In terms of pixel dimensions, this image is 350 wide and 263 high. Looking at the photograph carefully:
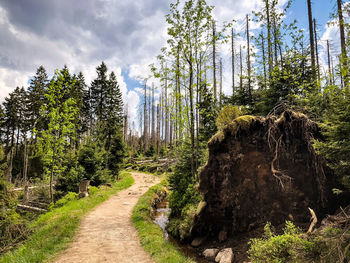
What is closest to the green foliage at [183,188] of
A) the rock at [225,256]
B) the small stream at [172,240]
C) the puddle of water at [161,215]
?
the puddle of water at [161,215]

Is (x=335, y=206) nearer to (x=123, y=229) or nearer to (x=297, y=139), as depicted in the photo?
(x=297, y=139)

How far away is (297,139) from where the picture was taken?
5672 mm

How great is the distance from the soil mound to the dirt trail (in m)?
2.37

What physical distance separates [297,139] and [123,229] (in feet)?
21.8

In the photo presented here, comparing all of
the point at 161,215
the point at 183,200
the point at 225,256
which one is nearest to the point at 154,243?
the point at 225,256

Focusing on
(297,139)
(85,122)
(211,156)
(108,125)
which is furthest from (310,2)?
(85,122)

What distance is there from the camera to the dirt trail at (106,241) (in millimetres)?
4783

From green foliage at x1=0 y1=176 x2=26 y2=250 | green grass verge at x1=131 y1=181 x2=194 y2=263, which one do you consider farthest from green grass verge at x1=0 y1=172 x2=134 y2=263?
green grass verge at x1=131 y1=181 x2=194 y2=263

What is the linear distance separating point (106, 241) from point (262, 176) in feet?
17.2

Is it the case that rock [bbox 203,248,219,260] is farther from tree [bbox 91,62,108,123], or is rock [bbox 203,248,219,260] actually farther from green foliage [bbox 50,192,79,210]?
tree [bbox 91,62,108,123]

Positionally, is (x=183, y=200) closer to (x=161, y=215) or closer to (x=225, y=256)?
(x=161, y=215)

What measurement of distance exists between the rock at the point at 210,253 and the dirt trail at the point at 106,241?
188 cm

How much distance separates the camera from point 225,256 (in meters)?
5.22

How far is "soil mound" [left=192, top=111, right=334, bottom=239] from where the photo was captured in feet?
17.7
